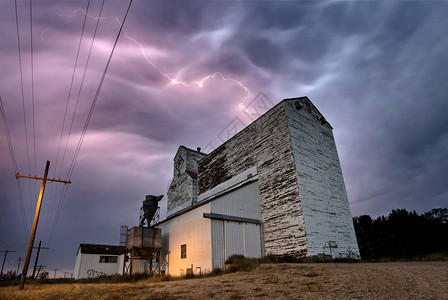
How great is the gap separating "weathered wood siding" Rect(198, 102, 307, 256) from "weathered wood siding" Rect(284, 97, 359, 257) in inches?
23.8

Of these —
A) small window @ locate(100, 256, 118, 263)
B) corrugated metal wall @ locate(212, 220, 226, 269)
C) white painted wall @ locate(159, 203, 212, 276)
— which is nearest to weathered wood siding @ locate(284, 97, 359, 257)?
corrugated metal wall @ locate(212, 220, 226, 269)

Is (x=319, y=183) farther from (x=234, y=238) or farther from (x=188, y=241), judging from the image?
(x=188, y=241)

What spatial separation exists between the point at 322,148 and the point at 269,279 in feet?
51.0

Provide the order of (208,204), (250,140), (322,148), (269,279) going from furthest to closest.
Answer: (250,140)
(322,148)
(208,204)
(269,279)

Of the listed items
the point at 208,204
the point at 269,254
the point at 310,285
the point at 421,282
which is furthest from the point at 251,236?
the point at 421,282

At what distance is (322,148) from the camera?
23109 millimetres

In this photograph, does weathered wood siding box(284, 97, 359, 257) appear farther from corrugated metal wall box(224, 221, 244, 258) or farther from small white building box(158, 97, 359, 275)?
corrugated metal wall box(224, 221, 244, 258)

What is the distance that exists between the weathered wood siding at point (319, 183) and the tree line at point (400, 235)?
18.2 m

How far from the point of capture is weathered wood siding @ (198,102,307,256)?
61.2 feet

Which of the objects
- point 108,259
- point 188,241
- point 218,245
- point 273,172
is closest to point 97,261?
point 108,259

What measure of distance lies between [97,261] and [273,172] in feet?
106

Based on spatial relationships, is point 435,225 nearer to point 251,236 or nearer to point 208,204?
point 251,236

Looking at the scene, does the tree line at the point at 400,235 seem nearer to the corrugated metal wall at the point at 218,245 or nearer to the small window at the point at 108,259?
the corrugated metal wall at the point at 218,245

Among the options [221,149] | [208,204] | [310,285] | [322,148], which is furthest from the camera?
[221,149]
